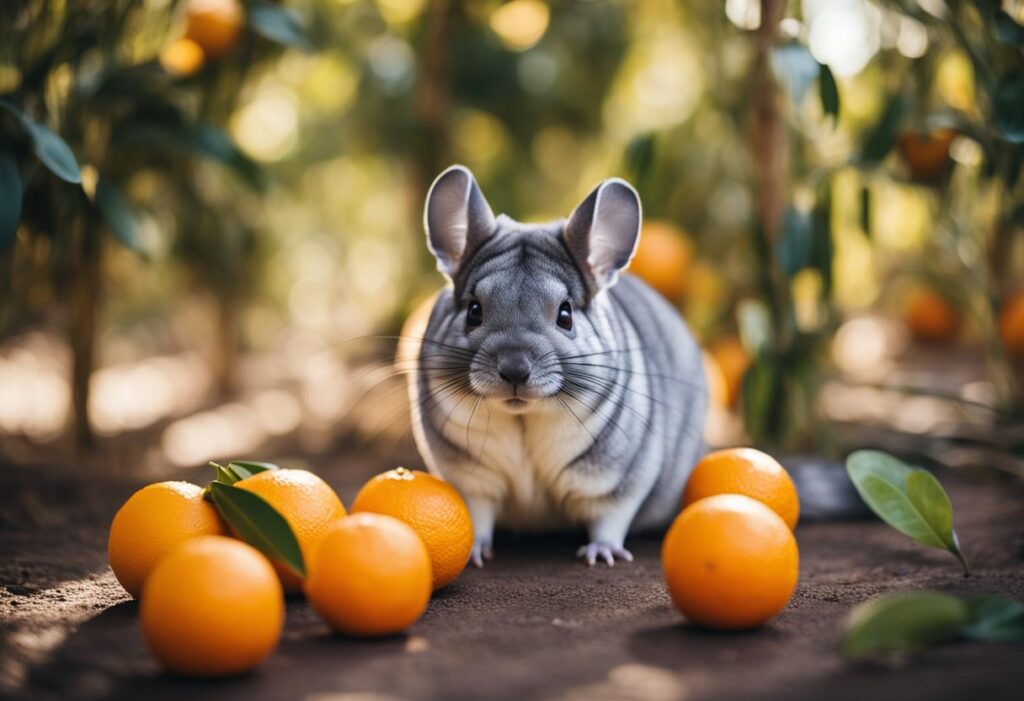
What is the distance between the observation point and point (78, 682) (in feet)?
8.87

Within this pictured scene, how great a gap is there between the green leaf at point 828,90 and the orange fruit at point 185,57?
3042mm

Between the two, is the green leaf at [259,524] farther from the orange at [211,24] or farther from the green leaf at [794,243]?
the green leaf at [794,243]

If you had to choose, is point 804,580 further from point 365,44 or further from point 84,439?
point 365,44

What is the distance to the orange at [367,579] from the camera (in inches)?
118

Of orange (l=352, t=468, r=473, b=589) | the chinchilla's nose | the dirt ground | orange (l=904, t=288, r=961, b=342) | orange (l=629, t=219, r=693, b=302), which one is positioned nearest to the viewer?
the dirt ground

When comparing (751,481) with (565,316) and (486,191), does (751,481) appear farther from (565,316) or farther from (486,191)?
(486,191)

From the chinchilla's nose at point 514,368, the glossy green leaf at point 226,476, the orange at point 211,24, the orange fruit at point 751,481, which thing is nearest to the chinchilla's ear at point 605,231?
the chinchilla's nose at point 514,368

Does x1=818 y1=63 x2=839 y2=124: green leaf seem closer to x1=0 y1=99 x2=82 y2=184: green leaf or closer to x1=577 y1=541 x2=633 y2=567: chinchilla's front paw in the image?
x1=577 y1=541 x2=633 y2=567: chinchilla's front paw

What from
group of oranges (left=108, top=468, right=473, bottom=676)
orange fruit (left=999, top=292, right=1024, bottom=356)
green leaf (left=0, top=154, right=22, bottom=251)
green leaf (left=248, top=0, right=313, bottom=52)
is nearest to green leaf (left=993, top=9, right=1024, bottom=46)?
orange fruit (left=999, top=292, right=1024, bottom=356)

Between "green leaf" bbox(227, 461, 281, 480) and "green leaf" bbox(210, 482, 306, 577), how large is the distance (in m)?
0.29

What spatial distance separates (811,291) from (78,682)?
6.28 m

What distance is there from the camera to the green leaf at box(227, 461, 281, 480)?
3648mm

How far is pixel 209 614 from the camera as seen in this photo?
105 inches

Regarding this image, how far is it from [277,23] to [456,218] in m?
1.85
